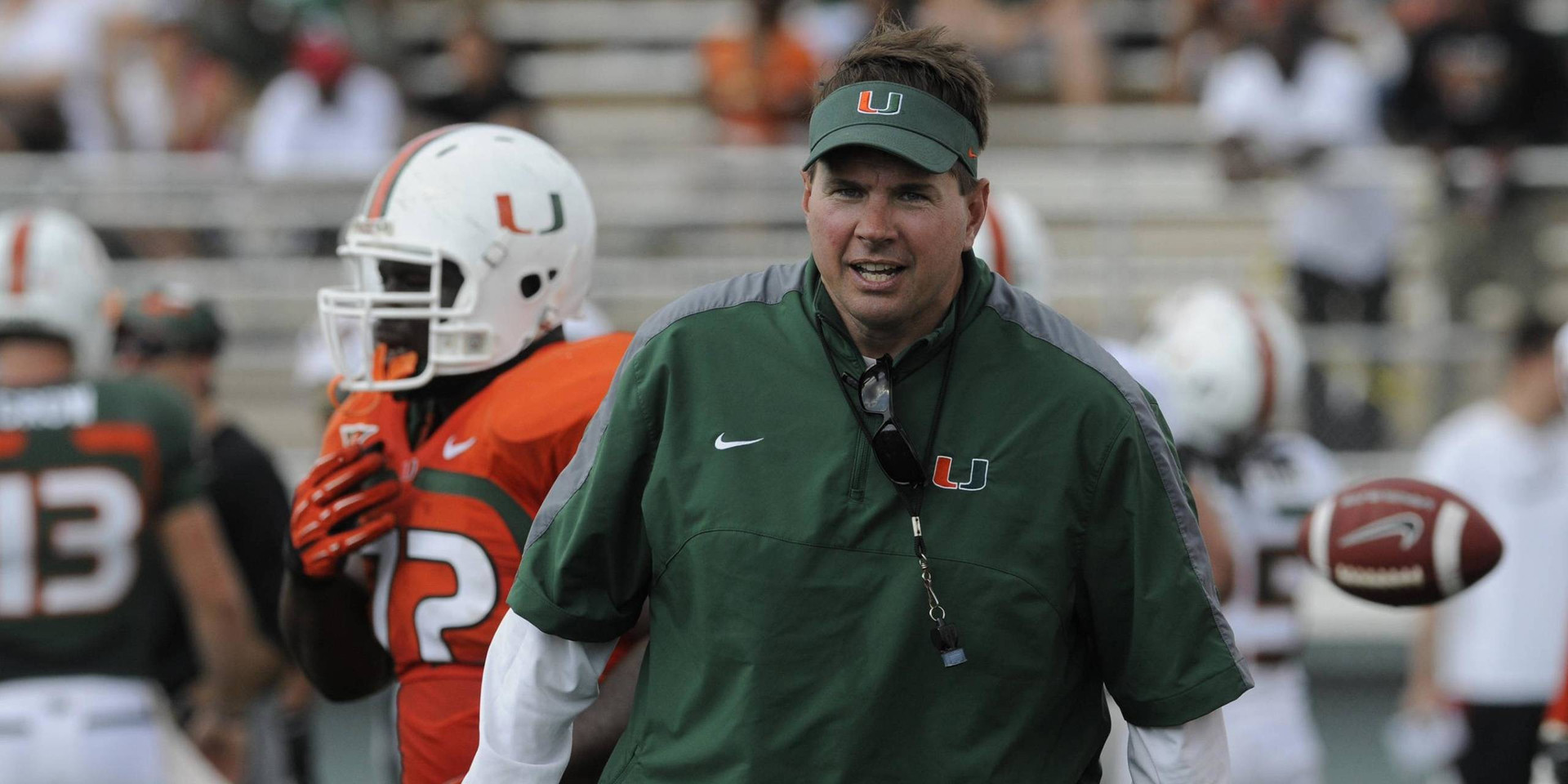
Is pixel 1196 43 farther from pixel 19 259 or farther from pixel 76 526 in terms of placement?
pixel 76 526

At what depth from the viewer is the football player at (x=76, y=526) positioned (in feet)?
14.9

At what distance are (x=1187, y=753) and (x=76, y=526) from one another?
9.81 ft

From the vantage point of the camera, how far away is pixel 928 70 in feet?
8.70

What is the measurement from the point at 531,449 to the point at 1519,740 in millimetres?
4596

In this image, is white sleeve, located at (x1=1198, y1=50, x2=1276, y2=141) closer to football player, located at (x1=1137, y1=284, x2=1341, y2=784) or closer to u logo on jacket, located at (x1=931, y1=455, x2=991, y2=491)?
football player, located at (x1=1137, y1=284, x2=1341, y2=784)

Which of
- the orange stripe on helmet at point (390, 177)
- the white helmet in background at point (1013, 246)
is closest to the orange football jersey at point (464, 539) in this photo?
the orange stripe on helmet at point (390, 177)

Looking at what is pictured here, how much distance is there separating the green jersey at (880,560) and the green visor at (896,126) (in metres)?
0.23

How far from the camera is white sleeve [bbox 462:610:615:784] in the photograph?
Result: 8.85 ft

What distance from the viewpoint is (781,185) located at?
933cm

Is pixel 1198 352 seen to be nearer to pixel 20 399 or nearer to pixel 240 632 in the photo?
pixel 240 632

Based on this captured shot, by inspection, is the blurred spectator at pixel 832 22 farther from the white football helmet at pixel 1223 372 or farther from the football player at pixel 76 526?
the football player at pixel 76 526

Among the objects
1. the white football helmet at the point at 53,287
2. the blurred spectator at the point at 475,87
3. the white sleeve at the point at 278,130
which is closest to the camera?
the white football helmet at the point at 53,287

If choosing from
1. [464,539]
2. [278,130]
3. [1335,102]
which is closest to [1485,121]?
[1335,102]

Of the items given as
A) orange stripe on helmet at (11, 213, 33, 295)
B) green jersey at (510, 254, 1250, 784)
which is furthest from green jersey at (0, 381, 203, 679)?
green jersey at (510, 254, 1250, 784)
